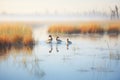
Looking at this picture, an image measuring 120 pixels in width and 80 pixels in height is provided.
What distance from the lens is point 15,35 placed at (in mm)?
2572

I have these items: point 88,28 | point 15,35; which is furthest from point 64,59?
point 15,35

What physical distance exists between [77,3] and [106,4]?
1.03ft

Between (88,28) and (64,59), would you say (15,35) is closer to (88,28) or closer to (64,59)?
(64,59)

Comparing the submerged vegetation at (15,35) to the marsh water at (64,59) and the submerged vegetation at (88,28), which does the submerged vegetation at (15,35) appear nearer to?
the marsh water at (64,59)

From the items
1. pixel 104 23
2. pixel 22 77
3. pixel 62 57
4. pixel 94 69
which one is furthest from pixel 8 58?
pixel 104 23

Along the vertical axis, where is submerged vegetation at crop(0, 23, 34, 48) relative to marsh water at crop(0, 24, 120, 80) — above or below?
above

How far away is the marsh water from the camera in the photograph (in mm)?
2562

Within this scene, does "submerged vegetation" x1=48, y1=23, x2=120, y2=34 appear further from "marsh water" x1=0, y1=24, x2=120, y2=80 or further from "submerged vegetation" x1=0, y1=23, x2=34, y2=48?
"submerged vegetation" x1=0, y1=23, x2=34, y2=48

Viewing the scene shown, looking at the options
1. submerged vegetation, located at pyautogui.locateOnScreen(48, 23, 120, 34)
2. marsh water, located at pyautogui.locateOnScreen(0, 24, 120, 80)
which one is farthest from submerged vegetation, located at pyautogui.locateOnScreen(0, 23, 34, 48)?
submerged vegetation, located at pyautogui.locateOnScreen(48, 23, 120, 34)

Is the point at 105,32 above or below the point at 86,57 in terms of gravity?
above

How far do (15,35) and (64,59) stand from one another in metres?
0.58

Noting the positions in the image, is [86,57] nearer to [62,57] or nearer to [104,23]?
[62,57]

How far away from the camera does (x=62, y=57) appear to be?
2582mm

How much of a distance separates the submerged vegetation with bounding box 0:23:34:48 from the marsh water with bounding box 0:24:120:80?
5 centimetres
